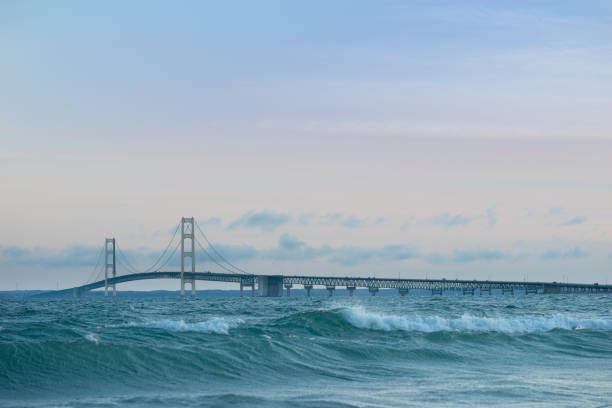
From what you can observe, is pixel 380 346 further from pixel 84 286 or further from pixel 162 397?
pixel 84 286

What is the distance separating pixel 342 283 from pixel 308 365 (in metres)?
122

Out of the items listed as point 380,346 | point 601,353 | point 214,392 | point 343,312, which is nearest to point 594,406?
point 214,392

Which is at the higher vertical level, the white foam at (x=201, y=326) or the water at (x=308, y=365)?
the white foam at (x=201, y=326)

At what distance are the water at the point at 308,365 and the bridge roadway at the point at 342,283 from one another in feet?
288

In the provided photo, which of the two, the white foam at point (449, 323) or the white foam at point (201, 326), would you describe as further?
the white foam at point (449, 323)

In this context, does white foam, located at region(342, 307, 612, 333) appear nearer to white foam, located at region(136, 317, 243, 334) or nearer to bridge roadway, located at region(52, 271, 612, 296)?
white foam, located at region(136, 317, 243, 334)

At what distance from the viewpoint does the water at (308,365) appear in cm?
1523

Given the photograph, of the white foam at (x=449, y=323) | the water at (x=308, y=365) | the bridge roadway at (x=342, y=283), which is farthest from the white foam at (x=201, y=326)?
the bridge roadway at (x=342, y=283)

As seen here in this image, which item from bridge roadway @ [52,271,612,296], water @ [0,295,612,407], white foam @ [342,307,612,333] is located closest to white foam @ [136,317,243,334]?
water @ [0,295,612,407]

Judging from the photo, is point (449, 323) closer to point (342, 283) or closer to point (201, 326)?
point (201, 326)

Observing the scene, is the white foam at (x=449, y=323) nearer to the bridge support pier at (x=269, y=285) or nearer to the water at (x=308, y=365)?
the water at (x=308, y=365)

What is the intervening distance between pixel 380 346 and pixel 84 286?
358 ft

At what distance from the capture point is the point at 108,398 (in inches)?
598

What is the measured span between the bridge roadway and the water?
87.9 m
